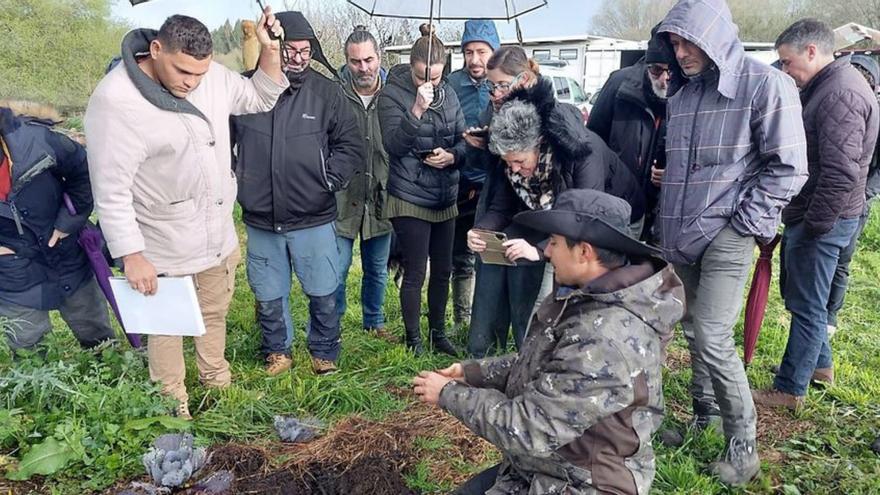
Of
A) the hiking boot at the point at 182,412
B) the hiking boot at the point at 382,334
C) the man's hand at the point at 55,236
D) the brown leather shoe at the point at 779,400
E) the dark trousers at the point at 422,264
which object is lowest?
the hiking boot at the point at 382,334

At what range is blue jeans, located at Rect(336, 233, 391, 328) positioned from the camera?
4078 millimetres

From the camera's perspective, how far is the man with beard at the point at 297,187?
335 centimetres

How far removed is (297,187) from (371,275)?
1146mm

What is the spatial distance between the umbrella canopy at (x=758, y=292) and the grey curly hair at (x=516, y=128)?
1.19m

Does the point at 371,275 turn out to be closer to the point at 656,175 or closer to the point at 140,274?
the point at 140,274

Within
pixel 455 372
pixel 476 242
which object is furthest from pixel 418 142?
pixel 455 372

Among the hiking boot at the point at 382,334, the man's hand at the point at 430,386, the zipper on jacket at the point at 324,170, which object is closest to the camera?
the man's hand at the point at 430,386

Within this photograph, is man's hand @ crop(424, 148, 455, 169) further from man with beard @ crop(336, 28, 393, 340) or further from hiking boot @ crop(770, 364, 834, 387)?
hiking boot @ crop(770, 364, 834, 387)

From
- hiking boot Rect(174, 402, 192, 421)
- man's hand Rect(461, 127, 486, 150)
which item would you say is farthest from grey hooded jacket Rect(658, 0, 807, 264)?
hiking boot Rect(174, 402, 192, 421)

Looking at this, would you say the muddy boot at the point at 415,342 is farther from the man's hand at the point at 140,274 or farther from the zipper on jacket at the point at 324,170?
the man's hand at the point at 140,274

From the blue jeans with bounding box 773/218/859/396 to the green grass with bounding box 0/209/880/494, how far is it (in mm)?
243

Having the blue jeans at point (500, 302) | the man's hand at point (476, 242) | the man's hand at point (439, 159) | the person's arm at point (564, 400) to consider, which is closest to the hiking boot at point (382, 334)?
the blue jeans at point (500, 302)

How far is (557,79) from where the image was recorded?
16734mm

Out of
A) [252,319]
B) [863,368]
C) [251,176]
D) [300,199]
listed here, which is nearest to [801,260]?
[863,368]
